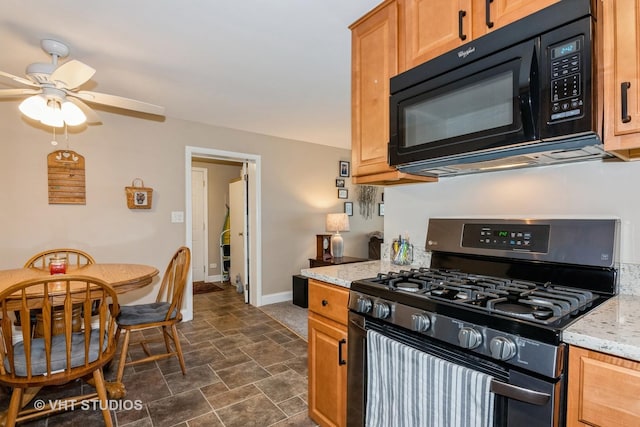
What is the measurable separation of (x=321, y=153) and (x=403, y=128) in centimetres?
344

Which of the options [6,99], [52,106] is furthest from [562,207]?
[6,99]

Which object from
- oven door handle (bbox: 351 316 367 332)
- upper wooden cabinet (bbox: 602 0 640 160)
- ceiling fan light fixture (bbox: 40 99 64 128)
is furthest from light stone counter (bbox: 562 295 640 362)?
ceiling fan light fixture (bbox: 40 99 64 128)

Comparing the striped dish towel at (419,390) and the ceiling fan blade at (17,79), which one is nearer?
the striped dish towel at (419,390)

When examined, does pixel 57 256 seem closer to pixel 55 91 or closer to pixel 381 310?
pixel 55 91

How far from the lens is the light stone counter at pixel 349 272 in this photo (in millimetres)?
1574

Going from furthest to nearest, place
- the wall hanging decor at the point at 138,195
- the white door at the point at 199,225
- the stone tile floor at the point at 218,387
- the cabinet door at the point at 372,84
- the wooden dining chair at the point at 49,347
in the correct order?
the white door at the point at 199,225 → the wall hanging decor at the point at 138,195 → the stone tile floor at the point at 218,387 → the cabinet door at the point at 372,84 → the wooden dining chair at the point at 49,347

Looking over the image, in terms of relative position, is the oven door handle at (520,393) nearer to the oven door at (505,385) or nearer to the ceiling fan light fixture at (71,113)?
the oven door at (505,385)

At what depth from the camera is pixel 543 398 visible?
87cm

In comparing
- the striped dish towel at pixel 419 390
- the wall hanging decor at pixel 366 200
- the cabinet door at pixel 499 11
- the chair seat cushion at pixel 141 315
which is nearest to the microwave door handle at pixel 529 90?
the cabinet door at pixel 499 11

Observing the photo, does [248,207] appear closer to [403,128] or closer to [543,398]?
[403,128]

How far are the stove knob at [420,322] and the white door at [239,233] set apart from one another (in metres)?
3.54

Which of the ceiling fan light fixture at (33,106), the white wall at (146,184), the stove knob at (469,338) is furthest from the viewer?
the white wall at (146,184)

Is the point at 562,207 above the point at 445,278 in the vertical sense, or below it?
above

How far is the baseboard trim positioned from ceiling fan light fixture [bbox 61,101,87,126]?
288 centimetres
